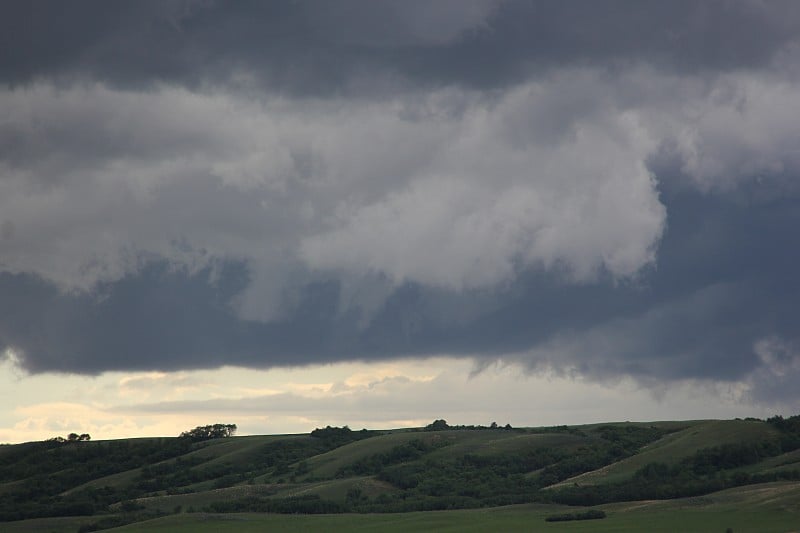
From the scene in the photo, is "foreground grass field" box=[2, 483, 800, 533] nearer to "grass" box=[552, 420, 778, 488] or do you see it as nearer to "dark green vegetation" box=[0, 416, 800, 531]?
"dark green vegetation" box=[0, 416, 800, 531]

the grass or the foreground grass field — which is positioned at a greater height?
the grass

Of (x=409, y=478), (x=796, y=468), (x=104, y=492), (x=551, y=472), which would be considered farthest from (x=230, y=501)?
(x=796, y=468)

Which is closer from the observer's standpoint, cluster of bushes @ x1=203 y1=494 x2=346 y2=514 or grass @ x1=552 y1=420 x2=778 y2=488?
cluster of bushes @ x1=203 y1=494 x2=346 y2=514

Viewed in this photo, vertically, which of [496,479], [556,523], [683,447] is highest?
[683,447]

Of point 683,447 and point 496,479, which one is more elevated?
point 683,447

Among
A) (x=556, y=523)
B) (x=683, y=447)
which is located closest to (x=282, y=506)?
(x=556, y=523)

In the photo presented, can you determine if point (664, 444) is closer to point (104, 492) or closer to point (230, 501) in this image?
point (230, 501)

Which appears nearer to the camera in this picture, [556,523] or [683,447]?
[556,523]

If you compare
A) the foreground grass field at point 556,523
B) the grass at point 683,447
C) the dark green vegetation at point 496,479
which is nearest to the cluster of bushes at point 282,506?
the dark green vegetation at point 496,479

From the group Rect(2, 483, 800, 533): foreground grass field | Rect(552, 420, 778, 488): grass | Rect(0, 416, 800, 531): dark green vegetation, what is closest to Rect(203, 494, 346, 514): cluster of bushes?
Rect(0, 416, 800, 531): dark green vegetation

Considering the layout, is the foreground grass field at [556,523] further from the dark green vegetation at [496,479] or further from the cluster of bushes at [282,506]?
the cluster of bushes at [282,506]

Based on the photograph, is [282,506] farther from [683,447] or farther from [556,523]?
[683,447]

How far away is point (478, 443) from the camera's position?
19575 cm

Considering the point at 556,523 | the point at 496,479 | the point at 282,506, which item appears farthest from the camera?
the point at 496,479
